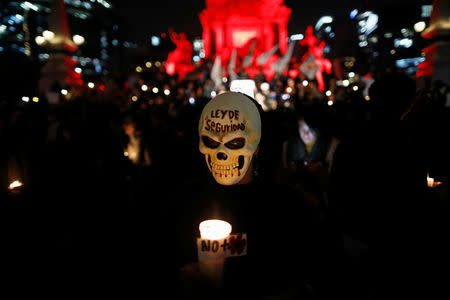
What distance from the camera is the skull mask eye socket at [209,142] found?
7.12ft

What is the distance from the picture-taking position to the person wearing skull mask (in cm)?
186

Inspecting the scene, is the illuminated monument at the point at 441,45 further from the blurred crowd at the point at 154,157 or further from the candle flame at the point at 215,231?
the candle flame at the point at 215,231

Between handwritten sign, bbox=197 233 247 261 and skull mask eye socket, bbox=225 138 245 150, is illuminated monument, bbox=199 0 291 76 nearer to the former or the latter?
skull mask eye socket, bbox=225 138 245 150

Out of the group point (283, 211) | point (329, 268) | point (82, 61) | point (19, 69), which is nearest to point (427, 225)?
point (329, 268)

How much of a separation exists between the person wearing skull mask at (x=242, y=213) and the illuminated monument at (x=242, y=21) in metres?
46.1

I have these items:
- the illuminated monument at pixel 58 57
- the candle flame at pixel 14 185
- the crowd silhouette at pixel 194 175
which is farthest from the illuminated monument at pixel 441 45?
the illuminated monument at pixel 58 57

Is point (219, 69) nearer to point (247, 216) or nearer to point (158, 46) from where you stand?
point (247, 216)

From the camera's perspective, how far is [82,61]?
7988cm

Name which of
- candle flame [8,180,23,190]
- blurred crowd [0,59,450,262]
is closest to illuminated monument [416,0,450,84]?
blurred crowd [0,59,450,262]

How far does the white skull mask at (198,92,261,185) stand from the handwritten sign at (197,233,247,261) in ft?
1.47

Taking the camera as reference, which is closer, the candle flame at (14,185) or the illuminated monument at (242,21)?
the candle flame at (14,185)

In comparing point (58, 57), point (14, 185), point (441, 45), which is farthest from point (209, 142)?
point (58, 57)

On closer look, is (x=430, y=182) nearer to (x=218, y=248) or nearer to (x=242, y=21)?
(x=218, y=248)

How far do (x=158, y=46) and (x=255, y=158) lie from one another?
8153cm
